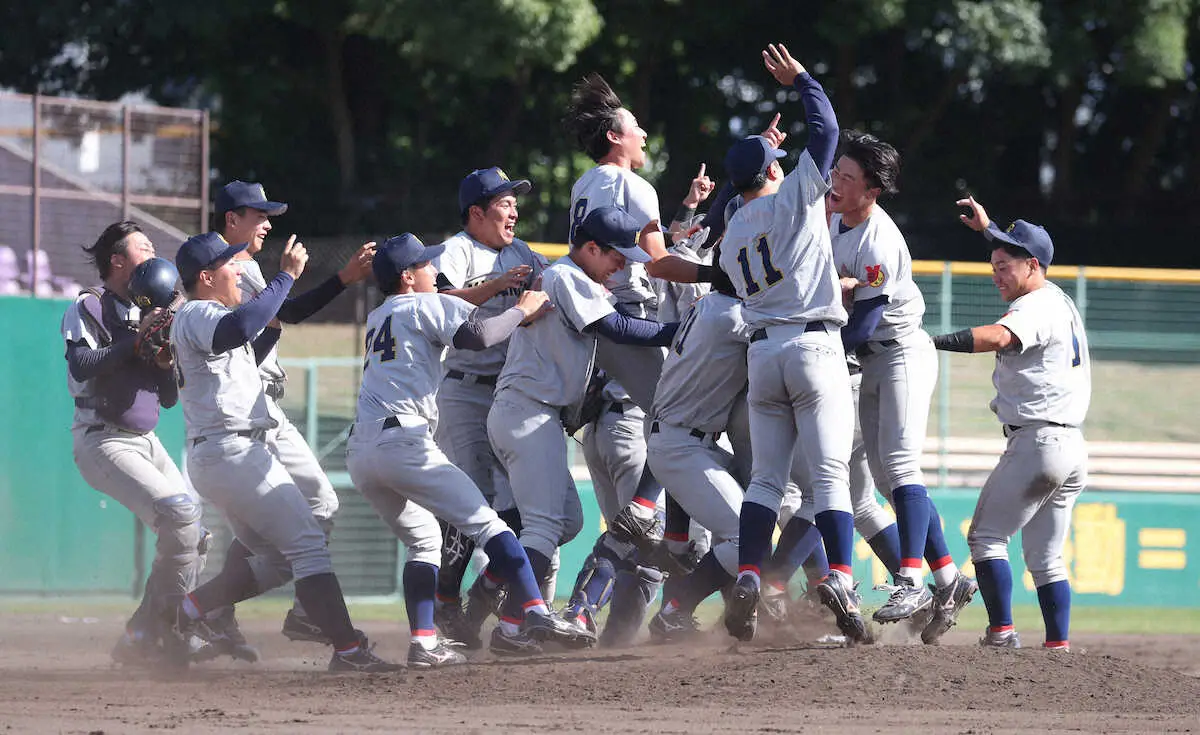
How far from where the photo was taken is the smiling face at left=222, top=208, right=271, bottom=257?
7562 millimetres

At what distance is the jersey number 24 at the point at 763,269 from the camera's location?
6.43 metres

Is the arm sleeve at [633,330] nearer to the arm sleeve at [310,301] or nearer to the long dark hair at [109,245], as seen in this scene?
the arm sleeve at [310,301]

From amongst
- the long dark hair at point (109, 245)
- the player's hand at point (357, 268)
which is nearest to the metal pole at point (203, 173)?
the long dark hair at point (109, 245)

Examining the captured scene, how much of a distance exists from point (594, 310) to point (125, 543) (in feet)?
20.2

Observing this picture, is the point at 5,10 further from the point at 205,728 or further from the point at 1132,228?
the point at 205,728

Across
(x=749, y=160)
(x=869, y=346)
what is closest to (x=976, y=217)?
(x=869, y=346)

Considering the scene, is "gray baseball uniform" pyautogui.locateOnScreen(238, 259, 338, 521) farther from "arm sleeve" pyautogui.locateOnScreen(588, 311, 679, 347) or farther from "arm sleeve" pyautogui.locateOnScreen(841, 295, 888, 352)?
"arm sleeve" pyautogui.locateOnScreen(841, 295, 888, 352)

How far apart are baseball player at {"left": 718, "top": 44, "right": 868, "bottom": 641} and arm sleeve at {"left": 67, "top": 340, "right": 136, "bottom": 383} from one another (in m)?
3.02

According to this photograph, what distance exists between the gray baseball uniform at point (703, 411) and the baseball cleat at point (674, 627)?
2.11 feet

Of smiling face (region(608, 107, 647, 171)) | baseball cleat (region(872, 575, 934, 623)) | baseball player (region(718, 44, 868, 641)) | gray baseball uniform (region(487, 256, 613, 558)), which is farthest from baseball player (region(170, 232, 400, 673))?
baseball cleat (region(872, 575, 934, 623))

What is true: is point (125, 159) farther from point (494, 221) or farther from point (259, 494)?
point (259, 494)

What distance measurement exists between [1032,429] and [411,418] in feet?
9.43

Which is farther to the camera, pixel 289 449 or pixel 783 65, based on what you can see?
pixel 289 449

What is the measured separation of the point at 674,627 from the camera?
7.64m
